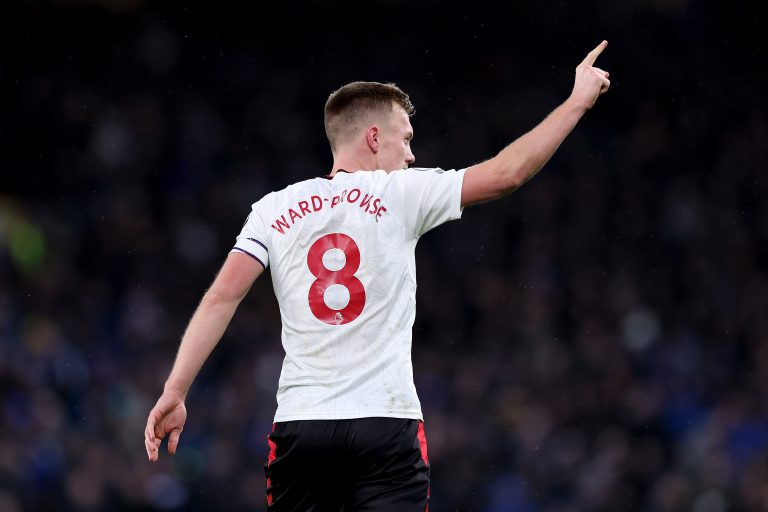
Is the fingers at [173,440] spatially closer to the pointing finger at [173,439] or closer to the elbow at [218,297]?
the pointing finger at [173,439]

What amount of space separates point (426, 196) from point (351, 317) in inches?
16.0

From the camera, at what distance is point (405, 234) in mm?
3312

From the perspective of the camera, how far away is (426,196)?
325 cm

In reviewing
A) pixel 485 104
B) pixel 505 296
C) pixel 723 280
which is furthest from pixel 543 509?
pixel 485 104

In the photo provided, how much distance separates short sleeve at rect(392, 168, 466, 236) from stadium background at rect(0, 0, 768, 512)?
6034 mm

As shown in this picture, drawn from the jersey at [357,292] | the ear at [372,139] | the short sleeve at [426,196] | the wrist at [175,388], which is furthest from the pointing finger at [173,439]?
the ear at [372,139]

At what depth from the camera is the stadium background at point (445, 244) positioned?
30.7 ft

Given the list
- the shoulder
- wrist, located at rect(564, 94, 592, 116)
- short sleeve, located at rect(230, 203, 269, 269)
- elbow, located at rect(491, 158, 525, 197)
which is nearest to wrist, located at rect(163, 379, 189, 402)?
short sleeve, located at rect(230, 203, 269, 269)

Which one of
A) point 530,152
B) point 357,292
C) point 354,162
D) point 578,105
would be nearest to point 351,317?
point 357,292

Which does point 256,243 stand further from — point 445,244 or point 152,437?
point 445,244

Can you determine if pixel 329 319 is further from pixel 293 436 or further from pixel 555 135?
pixel 555 135

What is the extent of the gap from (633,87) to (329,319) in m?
10.2

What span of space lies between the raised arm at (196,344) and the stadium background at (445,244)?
5.55m

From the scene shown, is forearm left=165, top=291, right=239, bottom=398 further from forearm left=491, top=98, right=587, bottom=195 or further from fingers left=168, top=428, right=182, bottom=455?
forearm left=491, top=98, right=587, bottom=195
